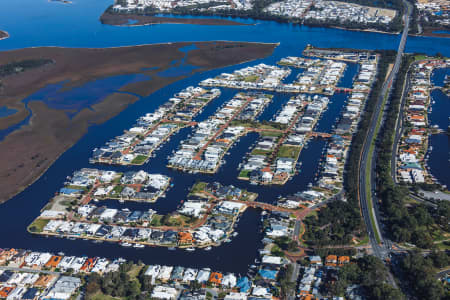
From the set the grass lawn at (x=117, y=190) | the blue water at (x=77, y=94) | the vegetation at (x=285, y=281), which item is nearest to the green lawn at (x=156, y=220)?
the grass lawn at (x=117, y=190)

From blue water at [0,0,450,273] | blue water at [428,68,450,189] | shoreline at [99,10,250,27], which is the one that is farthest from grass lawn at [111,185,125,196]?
shoreline at [99,10,250,27]

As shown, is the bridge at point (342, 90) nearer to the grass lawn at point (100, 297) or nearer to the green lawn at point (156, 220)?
the green lawn at point (156, 220)

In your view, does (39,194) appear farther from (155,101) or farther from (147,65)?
(147,65)

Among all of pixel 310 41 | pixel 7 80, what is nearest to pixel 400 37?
pixel 310 41

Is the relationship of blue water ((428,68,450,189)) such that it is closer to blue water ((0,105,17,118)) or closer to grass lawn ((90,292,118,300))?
grass lawn ((90,292,118,300))

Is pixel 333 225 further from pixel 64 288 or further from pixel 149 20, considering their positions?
pixel 149 20

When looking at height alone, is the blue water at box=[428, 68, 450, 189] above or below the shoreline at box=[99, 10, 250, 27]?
below

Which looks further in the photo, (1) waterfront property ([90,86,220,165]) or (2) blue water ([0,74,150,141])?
(2) blue water ([0,74,150,141])
